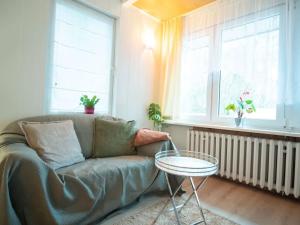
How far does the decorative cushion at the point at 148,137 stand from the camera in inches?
85.2

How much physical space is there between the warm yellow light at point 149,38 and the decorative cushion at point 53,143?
2.15 m

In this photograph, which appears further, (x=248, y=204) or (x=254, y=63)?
(x=254, y=63)

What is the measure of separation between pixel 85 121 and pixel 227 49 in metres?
2.19

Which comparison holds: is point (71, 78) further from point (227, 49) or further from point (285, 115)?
point (285, 115)

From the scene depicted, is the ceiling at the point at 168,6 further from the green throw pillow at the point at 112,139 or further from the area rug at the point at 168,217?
the area rug at the point at 168,217

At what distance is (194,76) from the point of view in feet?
10.7

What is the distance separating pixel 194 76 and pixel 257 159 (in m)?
1.55

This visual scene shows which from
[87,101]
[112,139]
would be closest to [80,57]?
[87,101]

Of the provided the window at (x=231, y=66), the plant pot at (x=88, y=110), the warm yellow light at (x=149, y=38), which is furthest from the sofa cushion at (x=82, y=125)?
the warm yellow light at (x=149, y=38)

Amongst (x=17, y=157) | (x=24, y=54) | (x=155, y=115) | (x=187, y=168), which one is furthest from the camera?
(x=155, y=115)

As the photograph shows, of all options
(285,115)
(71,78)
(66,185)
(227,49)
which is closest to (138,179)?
(66,185)

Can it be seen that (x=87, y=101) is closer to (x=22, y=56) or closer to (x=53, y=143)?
(x=22, y=56)

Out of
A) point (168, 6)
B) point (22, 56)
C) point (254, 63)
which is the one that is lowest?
point (22, 56)

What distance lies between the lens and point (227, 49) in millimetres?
2852
